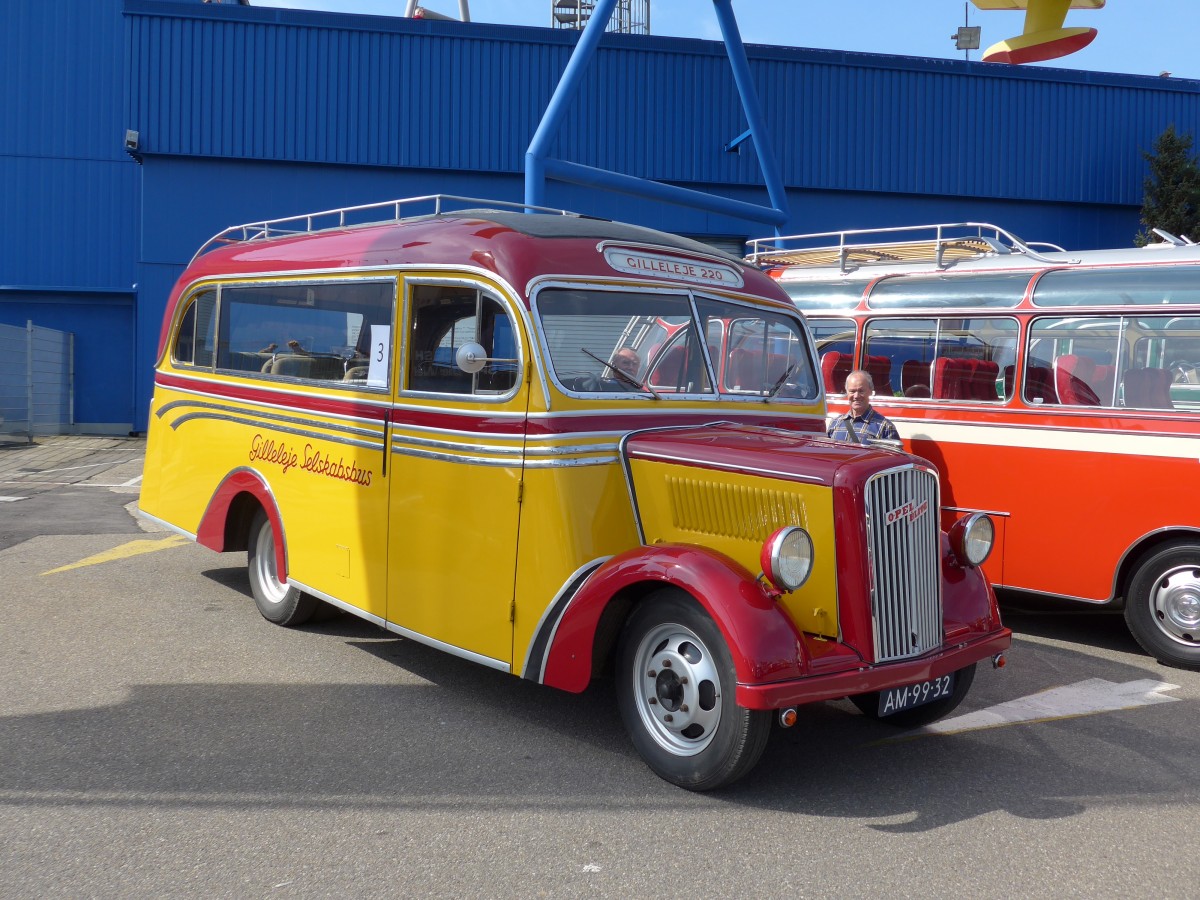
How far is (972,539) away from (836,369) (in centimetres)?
371

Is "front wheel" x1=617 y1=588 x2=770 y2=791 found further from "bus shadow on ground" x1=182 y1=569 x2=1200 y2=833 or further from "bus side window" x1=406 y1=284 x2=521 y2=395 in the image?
"bus side window" x1=406 y1=284 x2=521 y2=395

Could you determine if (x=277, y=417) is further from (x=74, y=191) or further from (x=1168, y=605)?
(x=74, y=191)

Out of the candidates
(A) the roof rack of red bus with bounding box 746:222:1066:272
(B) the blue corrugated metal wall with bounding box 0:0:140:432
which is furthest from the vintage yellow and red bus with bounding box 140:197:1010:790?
(B) the blue corrugated metal wall with bounding box 0:0:140:432

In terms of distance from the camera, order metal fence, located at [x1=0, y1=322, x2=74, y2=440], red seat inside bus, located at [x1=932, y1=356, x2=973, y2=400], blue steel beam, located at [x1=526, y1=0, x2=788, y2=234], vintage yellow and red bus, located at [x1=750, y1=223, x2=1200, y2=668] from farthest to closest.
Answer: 1. metal fence, located at [x1=0, y1=322, x2=74, y2=440]
2. blue steel beam, located at [x1=526, y1=0, x2=788, y2=234]
3. red seat inside bus, located at [x1=932, y1=356, x2=973, y2=400]
4. vintage yellow and red bus, located at [x1=750, y1=223, x2=1200, y2=668]

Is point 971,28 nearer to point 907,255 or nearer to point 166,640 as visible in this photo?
point 907,255

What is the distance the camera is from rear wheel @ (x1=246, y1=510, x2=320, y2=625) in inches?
261

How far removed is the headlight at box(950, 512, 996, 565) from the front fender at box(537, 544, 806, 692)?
1.21 metres

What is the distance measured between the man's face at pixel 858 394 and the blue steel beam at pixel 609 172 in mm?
6952

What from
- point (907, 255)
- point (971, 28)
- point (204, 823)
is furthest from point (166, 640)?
point (971, 28)

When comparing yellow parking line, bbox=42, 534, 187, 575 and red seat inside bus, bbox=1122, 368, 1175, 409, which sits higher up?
red seat inside bus, bbox=1122, 368, 1175, 409

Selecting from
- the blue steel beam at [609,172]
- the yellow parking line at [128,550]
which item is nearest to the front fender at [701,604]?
the yellow parking line at [128,550]

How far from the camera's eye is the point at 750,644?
3895mm

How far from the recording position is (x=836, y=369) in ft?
27.5

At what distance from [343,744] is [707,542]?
1798 millimetres
